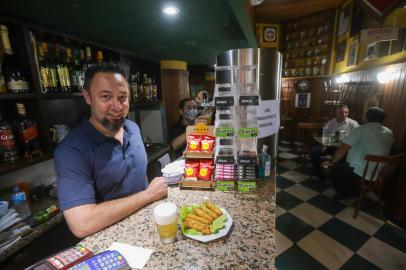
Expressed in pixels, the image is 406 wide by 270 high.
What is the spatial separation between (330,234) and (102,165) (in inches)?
99.4

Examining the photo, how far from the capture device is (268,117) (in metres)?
1.49

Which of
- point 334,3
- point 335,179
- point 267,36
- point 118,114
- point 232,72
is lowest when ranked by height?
point 335,179

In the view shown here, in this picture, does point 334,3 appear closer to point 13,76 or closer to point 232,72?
point 232,72

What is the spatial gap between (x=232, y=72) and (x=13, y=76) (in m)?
1.58

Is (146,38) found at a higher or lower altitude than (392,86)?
higher

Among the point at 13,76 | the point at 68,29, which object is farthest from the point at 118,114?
the point at 68,29

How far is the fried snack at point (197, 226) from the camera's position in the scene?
2.74ft

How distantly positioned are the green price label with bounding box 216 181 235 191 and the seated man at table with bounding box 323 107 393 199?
2.40 meters

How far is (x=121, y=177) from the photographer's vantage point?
1.24m

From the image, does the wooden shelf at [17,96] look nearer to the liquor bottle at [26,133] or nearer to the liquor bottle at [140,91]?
the liquor bottle at [26,133]

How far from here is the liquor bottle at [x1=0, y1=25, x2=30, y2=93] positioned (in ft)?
4.41

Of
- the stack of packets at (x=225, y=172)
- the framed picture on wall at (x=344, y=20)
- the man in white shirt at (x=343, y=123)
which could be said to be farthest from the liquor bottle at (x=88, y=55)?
the framed picture on wall at (x=344, y=20)

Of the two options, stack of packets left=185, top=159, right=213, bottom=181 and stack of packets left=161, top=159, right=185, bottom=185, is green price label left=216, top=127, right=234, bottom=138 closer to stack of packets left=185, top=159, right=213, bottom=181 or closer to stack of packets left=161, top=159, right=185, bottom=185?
stack of packets left=185, top=159, right=213, bottom=181

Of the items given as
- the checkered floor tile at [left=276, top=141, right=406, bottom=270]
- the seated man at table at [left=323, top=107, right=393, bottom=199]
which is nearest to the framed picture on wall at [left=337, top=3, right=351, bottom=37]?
the seated man at table at [left=323, top=107, right=393, bottom=199]
